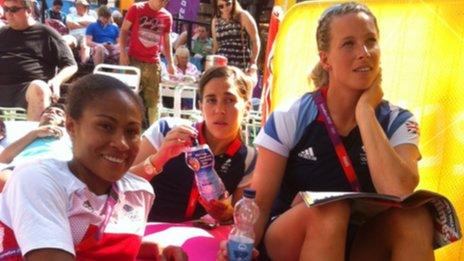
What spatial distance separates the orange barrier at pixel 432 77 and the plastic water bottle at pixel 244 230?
2.98 ft

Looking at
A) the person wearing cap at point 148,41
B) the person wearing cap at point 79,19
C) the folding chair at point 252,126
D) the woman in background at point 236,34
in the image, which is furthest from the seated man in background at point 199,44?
the folding chair at point 252,126

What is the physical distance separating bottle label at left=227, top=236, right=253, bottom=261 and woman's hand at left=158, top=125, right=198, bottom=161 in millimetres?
706

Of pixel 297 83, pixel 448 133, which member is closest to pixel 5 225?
pixel 448 133

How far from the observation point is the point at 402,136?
236cm

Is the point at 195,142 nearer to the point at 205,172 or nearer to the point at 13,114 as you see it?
the point at 205,172

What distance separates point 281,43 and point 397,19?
1129 mm

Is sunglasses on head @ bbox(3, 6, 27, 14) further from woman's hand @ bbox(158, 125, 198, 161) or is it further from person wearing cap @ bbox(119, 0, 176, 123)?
woman's hand @ bbox(158, 125, 198, 161)

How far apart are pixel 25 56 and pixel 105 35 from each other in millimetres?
5425

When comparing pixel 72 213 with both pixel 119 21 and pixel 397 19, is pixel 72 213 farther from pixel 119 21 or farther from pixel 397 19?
pixel 119 21

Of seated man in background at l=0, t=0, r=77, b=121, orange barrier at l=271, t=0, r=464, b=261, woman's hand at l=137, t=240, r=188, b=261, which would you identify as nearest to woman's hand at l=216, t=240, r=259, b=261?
woman's hand at l=137, t=240, r=188, b=261

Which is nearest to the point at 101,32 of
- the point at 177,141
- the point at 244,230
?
the point at 177,141

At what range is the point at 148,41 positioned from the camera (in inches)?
294

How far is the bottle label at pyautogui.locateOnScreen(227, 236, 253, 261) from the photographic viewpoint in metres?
2.03

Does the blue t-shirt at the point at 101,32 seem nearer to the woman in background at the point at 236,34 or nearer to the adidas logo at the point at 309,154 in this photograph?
the woman in background at the point at 236,34
